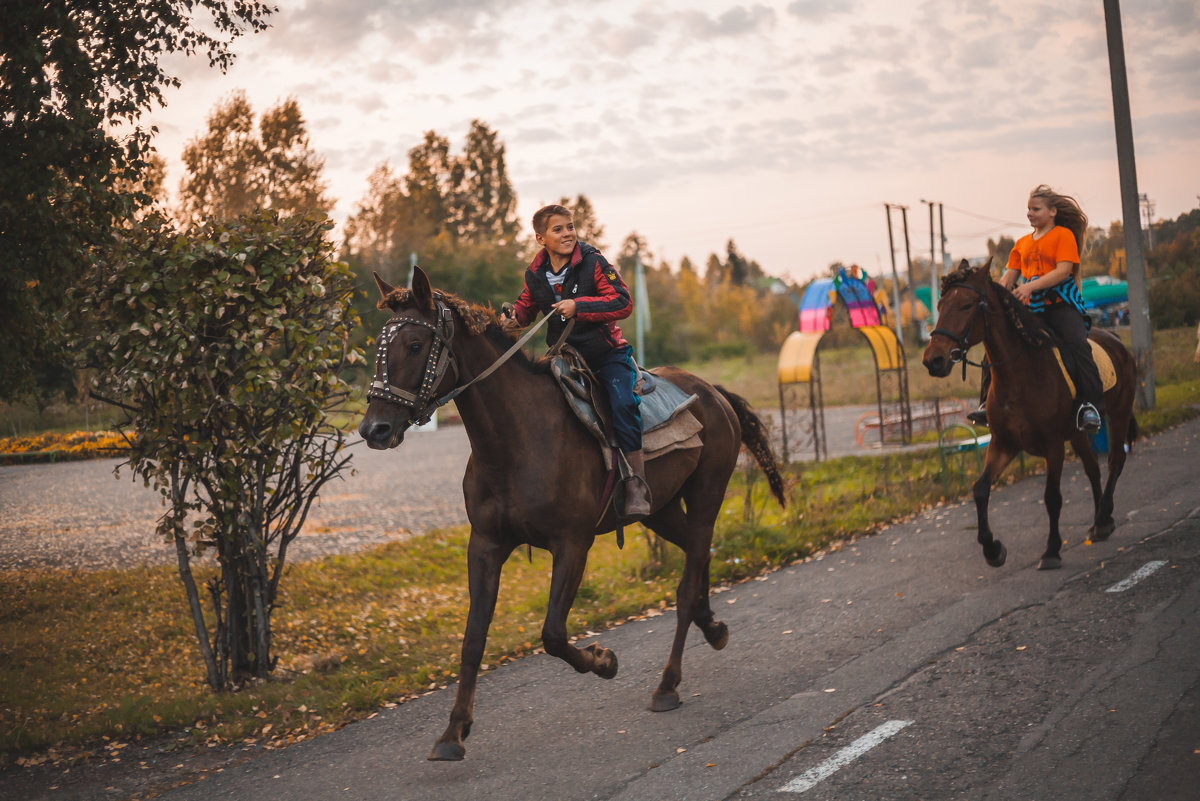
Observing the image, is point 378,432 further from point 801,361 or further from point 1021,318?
point 801,361

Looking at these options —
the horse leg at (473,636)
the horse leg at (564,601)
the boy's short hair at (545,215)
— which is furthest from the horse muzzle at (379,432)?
the boy's short hair at (545,215)

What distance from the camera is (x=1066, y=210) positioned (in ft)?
29.5

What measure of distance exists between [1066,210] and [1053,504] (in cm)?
281

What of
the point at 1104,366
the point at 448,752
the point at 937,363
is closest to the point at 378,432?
the point at 448,752

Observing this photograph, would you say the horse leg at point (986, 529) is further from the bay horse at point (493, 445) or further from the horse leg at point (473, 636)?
the horse leg at point (473, 636)

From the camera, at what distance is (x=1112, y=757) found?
430 cm

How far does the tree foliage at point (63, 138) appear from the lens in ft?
22.5

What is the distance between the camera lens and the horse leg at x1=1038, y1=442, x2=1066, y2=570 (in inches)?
319

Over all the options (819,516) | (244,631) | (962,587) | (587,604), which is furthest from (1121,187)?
(244,631)

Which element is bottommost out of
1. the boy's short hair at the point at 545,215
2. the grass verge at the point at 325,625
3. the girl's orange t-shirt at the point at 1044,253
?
the grass verge at the point at 325,625

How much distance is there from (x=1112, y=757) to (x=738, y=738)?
1775mm

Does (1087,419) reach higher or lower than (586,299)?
lower

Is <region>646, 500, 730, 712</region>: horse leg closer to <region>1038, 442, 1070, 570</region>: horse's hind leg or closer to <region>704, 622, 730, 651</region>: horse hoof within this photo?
<region>704, 622, 730, 651</region>: horse hoof

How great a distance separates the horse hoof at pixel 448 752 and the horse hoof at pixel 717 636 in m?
2.15
